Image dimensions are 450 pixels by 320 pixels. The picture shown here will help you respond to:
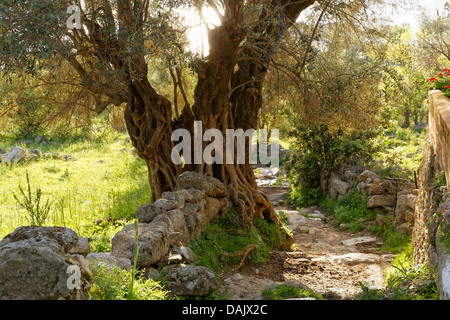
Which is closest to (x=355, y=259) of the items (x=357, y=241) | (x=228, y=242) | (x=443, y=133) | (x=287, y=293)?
(x=228, y=242)

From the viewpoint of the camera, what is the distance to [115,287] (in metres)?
3.80

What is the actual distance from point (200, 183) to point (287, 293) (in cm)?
298

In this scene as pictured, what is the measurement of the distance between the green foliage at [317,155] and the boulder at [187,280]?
10712mm

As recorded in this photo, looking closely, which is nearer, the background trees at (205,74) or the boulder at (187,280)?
the boulder at (187,280)

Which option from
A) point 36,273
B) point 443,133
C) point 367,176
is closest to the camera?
point 36,273

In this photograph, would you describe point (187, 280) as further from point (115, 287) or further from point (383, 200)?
point (383, 200)

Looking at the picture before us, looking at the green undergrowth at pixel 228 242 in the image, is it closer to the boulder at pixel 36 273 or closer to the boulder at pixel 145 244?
the boulder at pixel 145 244

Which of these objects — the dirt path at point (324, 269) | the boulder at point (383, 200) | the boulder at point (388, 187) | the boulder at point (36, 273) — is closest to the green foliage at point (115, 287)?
the boulder at point (36, 273)

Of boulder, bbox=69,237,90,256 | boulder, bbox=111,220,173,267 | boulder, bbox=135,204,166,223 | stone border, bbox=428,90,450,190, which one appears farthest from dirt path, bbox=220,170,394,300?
boulder, bbox=69,237,90,256

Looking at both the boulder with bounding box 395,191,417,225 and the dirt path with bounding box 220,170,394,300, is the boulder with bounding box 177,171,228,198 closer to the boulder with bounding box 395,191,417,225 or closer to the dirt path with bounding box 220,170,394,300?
the dirt path with bounding box 220,170,394,300

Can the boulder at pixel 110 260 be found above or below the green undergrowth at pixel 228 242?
above

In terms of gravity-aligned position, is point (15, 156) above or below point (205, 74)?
below

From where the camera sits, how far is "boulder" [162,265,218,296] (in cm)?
495

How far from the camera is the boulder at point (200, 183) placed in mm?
7977
